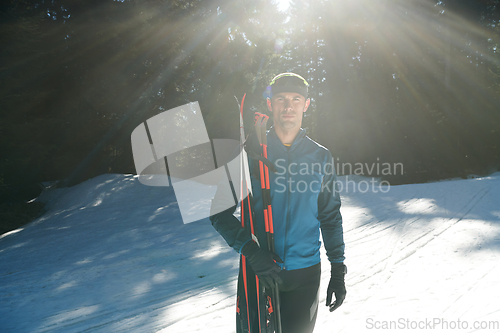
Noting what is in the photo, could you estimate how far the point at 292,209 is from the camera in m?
1.76

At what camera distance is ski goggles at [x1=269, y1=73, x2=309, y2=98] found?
1.72m

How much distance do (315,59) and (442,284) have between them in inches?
861

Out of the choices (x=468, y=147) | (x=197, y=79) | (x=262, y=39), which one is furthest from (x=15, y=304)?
(x=468, y=147)

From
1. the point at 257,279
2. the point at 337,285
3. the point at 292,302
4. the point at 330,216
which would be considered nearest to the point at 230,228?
the point at 257,279

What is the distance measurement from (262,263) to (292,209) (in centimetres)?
39

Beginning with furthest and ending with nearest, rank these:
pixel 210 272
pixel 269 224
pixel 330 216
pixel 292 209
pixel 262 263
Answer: pixel 210 272 < pixel 330 216 < pixel 292 209 < pixel 269 224 < pixel 262 263

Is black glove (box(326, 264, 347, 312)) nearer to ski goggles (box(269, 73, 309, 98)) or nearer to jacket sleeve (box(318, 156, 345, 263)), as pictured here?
jacket sleeve (box(318, 156, 345, 263))

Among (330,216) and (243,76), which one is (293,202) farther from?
(243,76)

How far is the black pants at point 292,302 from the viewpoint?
167 cm

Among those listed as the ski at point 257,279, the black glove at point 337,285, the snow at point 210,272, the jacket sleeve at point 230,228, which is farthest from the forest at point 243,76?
the black glove at point 337,285

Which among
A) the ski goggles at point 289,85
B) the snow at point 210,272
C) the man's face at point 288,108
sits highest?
the ski goggles at point 289,85

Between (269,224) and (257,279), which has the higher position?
(269,224)

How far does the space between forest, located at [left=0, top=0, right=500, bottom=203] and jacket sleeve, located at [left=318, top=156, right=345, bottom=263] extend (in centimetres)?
1138

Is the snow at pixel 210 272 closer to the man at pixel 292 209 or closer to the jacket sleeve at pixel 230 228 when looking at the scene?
the man at pixel 292 209
